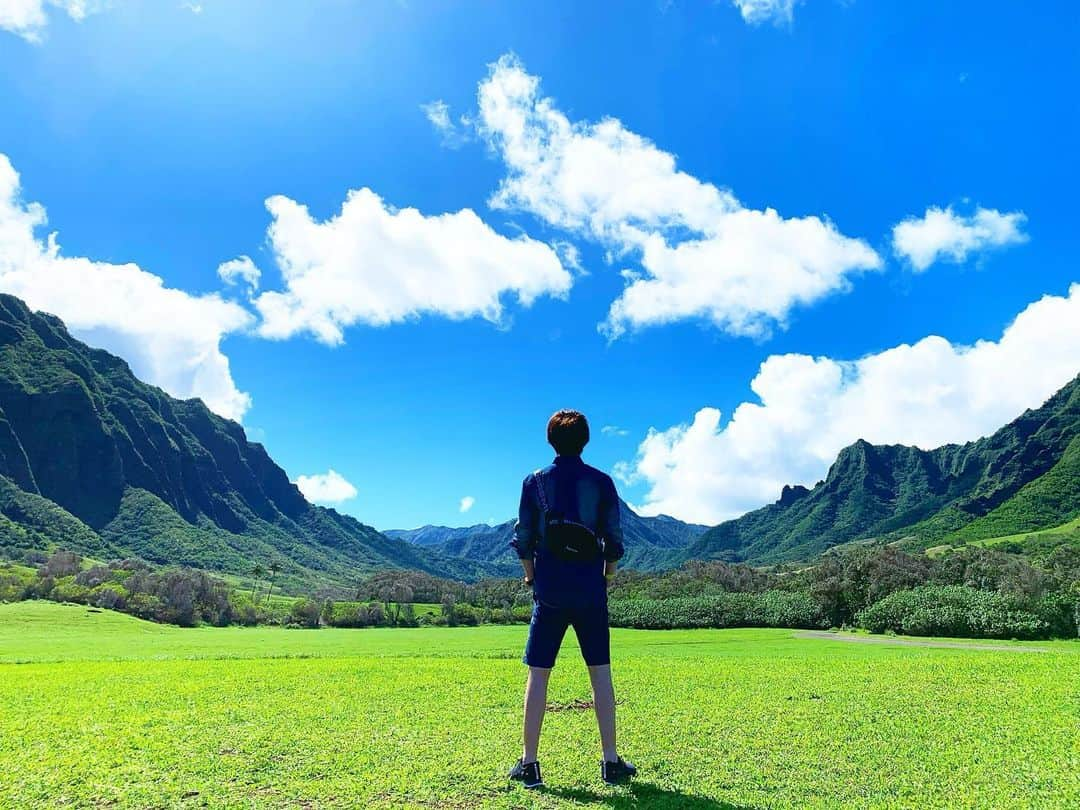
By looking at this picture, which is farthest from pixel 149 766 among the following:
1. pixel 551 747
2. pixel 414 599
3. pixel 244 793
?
pixel 414 599

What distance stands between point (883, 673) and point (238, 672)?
1218 centimetres

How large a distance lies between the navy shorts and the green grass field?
0.94 meters

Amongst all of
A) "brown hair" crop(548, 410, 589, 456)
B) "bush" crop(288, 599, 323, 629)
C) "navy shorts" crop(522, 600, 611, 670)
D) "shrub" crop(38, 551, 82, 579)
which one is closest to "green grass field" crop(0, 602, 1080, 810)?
"navy shorts" crop(522, 600, 611, 670)

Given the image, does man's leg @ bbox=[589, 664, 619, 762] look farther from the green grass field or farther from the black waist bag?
the black waist bag

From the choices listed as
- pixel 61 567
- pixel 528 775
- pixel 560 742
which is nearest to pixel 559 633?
pixel 528 775

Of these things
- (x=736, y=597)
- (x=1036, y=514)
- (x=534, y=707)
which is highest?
(x=1036, y=514)

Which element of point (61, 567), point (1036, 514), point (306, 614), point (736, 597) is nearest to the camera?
point (736, 597)

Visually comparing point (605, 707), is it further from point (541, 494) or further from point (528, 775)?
point (541, 494)

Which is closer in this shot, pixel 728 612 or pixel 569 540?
pixel 569 540

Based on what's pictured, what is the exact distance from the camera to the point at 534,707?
546 cm

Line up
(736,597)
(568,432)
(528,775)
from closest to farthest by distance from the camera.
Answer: (528,775)
(568,432)
(736,597)

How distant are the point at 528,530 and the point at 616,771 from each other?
213 centimetres

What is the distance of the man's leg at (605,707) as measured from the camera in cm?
533

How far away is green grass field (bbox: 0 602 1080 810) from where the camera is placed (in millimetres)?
4789
